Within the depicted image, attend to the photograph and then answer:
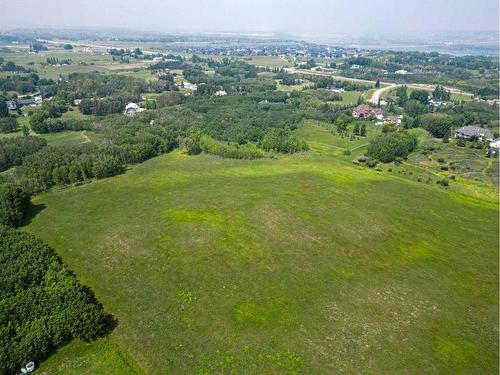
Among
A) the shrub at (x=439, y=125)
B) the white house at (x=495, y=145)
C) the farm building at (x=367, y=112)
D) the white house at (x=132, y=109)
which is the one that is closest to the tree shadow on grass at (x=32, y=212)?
the white house at (x=132, y=109)

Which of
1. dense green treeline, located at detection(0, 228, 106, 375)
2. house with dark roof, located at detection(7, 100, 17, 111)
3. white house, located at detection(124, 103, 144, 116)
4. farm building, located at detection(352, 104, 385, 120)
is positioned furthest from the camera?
farm building, located at detection(352, 104, 385, 120)

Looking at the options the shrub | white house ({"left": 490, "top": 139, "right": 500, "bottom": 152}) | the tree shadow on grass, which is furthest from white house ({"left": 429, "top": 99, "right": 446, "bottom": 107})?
the tree shadow on grass

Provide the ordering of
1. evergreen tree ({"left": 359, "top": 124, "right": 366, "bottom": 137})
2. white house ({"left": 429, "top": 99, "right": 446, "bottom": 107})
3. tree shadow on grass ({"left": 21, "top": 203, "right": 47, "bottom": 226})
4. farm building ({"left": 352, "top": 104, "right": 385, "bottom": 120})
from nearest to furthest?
1. tree shadow on grass ({"left": 21, "top": 203, "right": 47, "bottom": 226})
2. evergreen tree ({"left": 359, "top": 124, "right": 366, "bottom": 137})
3. farm building ({"left": 352, "top": 104, "right": 385, "bottom": 120})
4. white house ({"left": 429, "top": 99, "right": 446, "bottom": 107})

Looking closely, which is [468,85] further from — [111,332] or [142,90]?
[111,332]

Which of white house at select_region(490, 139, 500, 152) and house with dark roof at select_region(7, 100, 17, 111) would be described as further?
house with dark roof at select_region(7, 100, 17, 111)

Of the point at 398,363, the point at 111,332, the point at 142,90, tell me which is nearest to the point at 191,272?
the point at 111,332

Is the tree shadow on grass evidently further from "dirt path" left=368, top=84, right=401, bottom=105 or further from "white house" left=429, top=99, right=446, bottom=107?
"white house" left=429, top=99, right=446, bottom=107

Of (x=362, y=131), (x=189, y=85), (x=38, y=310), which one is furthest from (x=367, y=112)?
(x=38, y=310)

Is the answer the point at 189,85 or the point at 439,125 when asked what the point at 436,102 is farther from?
the point at 189,85
